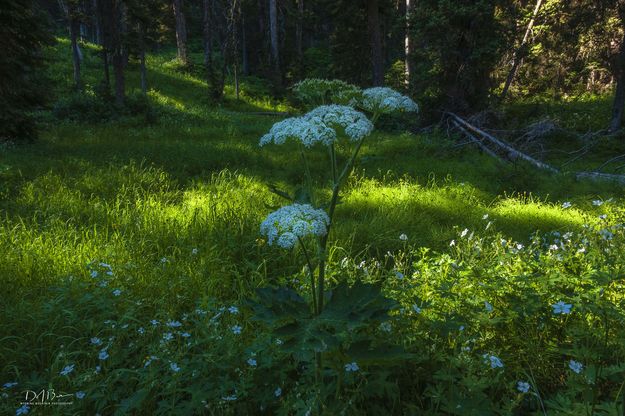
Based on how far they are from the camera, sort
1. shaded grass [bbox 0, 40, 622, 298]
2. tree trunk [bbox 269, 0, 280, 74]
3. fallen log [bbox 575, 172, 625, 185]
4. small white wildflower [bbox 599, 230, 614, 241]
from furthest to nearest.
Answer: tree trunk [bbox 269, 0, 280, 74] → fallen log [bbox 575, 172, 625, 185] → shaded grass [bbox 0, 40, 622, 298] → small white wildflower [bbox 599, 230, 614, 241]

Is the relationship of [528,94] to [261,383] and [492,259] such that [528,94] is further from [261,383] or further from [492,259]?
[261,383]

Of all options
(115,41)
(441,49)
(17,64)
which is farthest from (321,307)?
(115,41)

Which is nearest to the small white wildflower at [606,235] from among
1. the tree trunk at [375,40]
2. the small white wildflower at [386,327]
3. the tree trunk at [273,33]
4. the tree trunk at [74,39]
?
the small white wildflower at [386,327]

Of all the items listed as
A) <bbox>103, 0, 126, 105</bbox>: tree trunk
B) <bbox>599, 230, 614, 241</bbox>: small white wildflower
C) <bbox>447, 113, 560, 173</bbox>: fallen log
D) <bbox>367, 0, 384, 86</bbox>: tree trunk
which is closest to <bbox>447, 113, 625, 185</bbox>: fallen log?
<bbox>447, 113, 560, 173</bbox>: fallen log

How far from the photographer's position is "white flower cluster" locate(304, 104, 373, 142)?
7.54 ft

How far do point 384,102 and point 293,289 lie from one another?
1.89 metres

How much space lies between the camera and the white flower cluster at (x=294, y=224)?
1884 millimetres

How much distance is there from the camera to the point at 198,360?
92.4 inches

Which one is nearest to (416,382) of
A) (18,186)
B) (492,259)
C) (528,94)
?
(492,259)

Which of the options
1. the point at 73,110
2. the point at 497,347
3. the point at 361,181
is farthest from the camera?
the point at 73,110

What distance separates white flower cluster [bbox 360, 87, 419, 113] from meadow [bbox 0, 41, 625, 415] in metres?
0.50

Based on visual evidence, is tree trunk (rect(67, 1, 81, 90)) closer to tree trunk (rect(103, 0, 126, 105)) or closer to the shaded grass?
tree trunk (rect(103, 0, 126, 105))

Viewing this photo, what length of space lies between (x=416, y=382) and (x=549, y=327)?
1154mm
